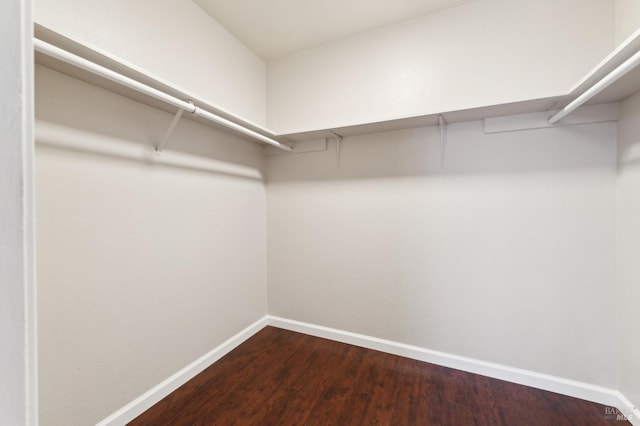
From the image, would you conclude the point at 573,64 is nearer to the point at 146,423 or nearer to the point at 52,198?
the point at 52,198

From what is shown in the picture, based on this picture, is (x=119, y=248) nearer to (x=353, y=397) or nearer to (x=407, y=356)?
(x=353, y=397)

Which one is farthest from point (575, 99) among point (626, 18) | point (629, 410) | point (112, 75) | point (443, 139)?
point (112, 75)

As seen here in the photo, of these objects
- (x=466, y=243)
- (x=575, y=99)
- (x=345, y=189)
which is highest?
(x=575, y=99)

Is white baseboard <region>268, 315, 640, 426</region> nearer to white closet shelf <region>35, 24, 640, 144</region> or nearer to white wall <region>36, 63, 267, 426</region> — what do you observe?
white wall <region>36, 63, 267, 426</region>

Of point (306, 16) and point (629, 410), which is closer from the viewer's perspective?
point (629, 410)

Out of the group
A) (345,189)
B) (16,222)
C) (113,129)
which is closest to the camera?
(16,222)

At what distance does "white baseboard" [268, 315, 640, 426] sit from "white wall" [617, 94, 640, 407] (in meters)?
0.09

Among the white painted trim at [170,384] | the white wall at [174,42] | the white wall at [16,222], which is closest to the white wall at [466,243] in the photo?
the white painted trim at [170,384]

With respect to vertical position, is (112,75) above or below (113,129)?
above

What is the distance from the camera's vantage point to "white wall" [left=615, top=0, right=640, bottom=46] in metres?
1.41

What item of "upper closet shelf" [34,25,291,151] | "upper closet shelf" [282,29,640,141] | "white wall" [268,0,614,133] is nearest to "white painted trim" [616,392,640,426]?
"upper closet shelf" [282,29,640,141]

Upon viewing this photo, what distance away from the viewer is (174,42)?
175 cm

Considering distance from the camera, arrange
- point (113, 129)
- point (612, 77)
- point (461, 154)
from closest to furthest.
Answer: point (612, 77) < point (113, 129) < point (461, 154)

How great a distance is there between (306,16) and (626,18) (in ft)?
6.57
